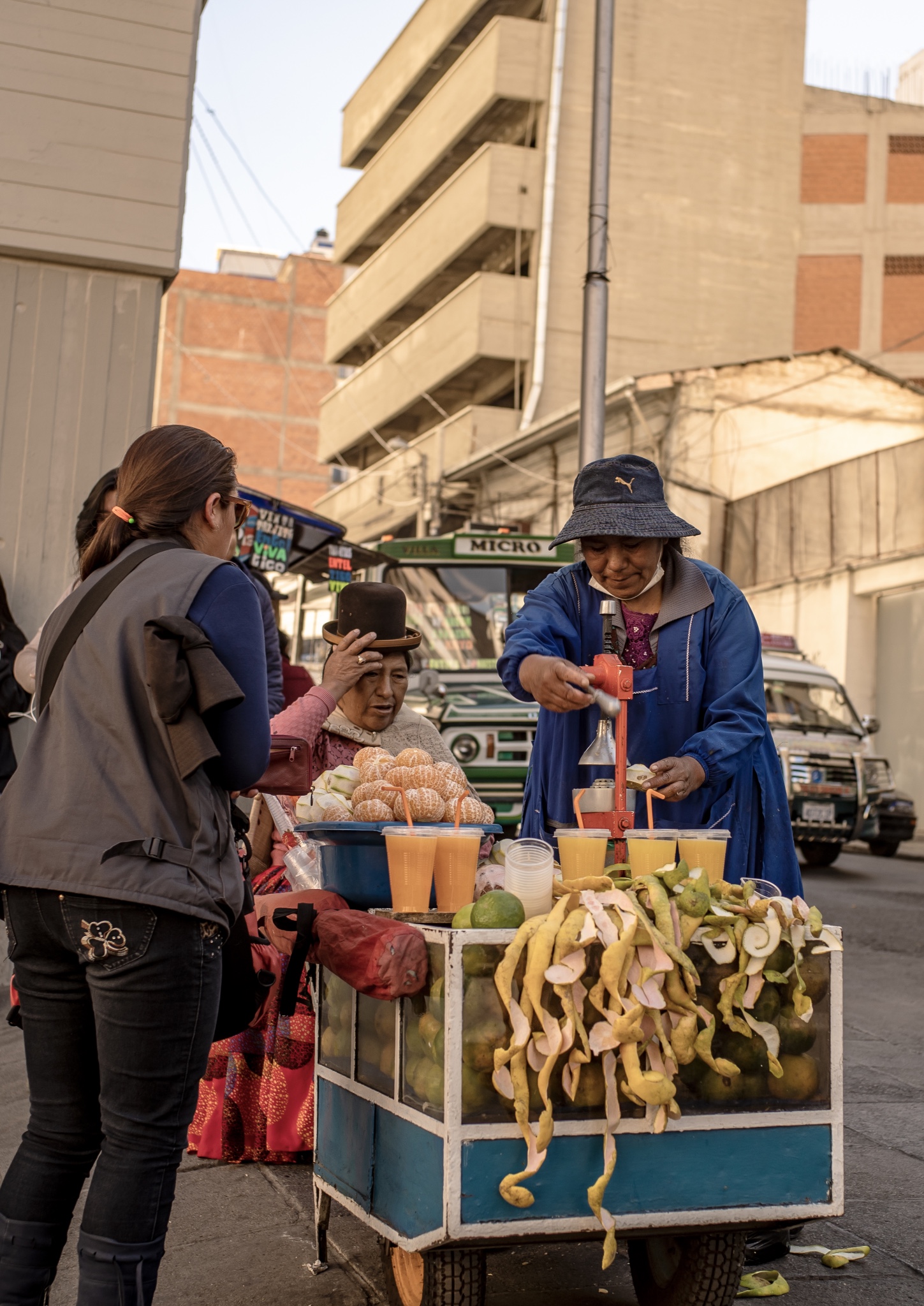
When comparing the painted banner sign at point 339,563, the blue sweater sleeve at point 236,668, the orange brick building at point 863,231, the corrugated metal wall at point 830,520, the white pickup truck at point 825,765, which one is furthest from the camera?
the orange brick building at point 863,231

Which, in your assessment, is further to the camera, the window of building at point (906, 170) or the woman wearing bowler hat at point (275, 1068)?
the window of building at point (906, 170)

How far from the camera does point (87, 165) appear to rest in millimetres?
6992

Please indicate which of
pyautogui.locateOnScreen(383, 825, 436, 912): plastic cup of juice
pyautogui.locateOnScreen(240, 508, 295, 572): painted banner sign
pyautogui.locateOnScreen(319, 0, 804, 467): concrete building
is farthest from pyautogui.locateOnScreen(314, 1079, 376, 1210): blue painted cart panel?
pyautogui.locateOnScreen(319, 0, 804, 467): concrete building

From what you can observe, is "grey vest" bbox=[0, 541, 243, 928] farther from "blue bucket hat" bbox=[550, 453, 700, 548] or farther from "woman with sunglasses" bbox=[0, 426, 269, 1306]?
"blue bucket hat" bbox=[550, 453, 700, 548]

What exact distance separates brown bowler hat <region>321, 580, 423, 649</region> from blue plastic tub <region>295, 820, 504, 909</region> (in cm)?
203

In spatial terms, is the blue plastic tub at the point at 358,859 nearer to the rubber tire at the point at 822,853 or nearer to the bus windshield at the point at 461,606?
the bus windshield at the point at 461,606

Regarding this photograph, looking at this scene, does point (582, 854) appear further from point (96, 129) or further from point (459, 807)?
point (96, 129)

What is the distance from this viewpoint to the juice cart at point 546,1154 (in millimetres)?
2686

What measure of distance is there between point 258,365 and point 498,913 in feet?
178

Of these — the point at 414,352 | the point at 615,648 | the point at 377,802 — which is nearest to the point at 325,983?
the point at 377,802

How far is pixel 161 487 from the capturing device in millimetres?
2711

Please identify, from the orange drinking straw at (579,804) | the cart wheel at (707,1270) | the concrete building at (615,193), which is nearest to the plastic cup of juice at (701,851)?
the orange drinking straw at (579,804)

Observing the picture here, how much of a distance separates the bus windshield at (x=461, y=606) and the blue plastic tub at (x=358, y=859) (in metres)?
7.86

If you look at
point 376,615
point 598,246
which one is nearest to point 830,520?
point 598,246
